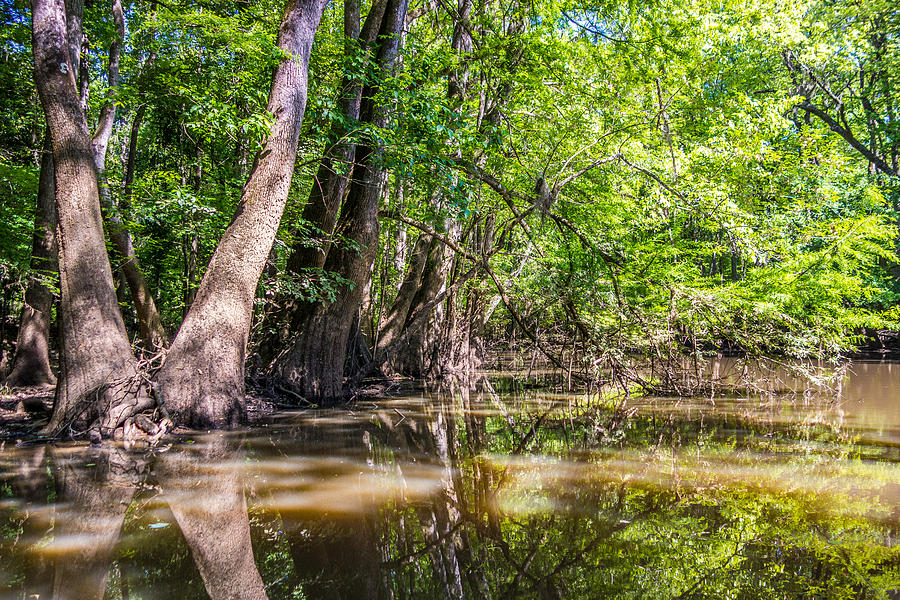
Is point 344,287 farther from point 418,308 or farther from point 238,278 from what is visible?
point 418,308

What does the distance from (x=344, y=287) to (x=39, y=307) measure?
16.9ft

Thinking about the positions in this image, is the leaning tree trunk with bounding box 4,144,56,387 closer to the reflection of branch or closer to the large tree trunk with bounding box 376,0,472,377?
the large tree trunk with bounding box 376,0,472,377

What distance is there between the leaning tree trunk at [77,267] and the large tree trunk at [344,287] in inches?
109

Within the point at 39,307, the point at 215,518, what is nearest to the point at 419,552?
the point at 215,518

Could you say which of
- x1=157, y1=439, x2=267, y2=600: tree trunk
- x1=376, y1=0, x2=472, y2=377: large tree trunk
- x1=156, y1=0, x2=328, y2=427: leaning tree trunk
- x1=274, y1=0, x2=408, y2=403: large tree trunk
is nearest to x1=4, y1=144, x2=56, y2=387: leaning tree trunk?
x1=274, y1=0, x2=408, y2=403: large tree trunk

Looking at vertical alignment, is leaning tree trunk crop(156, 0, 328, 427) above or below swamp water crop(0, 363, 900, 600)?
above

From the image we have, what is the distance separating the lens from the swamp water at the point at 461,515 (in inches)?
85.9

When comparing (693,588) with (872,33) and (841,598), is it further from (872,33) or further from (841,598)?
(872,33)

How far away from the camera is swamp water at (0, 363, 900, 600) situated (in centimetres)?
218

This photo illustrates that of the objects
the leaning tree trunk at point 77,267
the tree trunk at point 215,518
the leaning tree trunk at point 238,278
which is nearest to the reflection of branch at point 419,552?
the tree trunk at point 215,518

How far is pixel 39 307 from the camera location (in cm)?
862

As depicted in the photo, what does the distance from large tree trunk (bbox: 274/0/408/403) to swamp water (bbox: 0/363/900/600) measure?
7.82ft

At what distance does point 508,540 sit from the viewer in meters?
2.62

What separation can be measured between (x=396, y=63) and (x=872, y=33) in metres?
16.2
